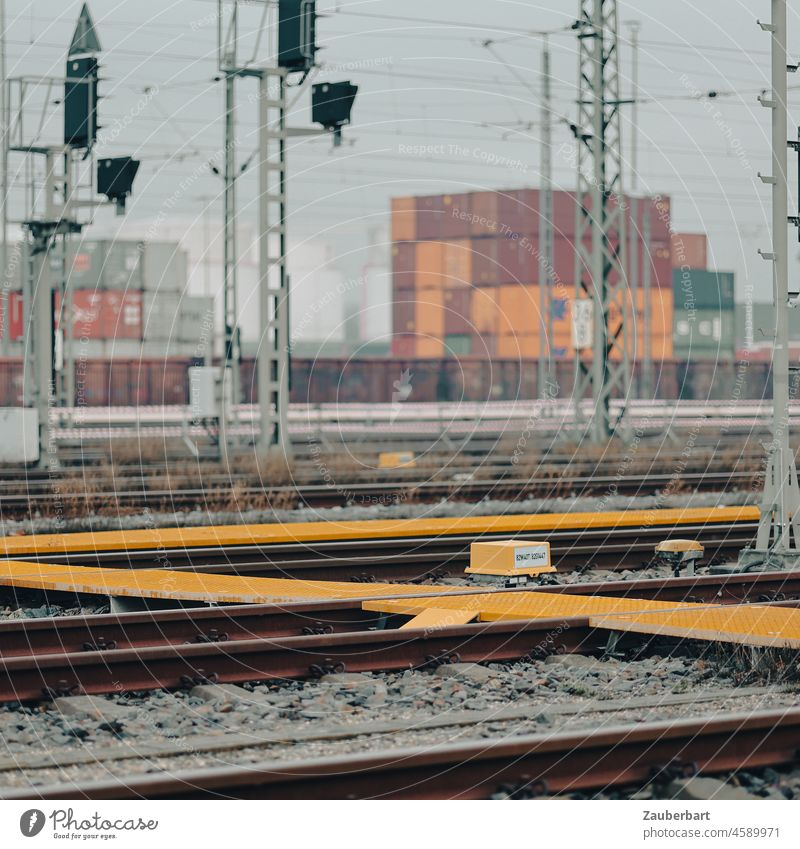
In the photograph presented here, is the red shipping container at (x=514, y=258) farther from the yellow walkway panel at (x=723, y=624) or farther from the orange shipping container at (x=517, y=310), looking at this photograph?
the yellow walkway panel at (x=723, y=624)

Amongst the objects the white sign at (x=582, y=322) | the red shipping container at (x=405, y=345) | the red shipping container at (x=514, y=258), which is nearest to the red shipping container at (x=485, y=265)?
the red shipping container at (x=514, y=258)

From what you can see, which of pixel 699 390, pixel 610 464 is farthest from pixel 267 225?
pixel 699 390

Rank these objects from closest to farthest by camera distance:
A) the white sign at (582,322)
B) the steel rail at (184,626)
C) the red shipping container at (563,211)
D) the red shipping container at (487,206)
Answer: the steel rail at (184,626), the white sign at (582,322), the red shipping container at (487,206), the red shipping container at (563,211)

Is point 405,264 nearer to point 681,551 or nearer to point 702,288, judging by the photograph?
point 702,288

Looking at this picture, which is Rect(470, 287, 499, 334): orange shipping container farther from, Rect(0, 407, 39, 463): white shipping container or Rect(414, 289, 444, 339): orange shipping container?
Rect(0, 407, 39, 463): white shipping container

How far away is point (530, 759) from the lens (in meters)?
4.93

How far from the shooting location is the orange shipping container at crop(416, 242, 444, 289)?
64312mm

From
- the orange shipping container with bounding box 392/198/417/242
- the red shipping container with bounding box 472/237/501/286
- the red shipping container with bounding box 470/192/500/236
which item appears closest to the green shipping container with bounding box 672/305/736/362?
the red shipping container with bounding box 472/237/501/286

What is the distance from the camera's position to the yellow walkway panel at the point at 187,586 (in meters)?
8.48

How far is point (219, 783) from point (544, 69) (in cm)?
2162

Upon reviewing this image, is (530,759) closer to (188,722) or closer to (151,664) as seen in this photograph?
(188,722)
